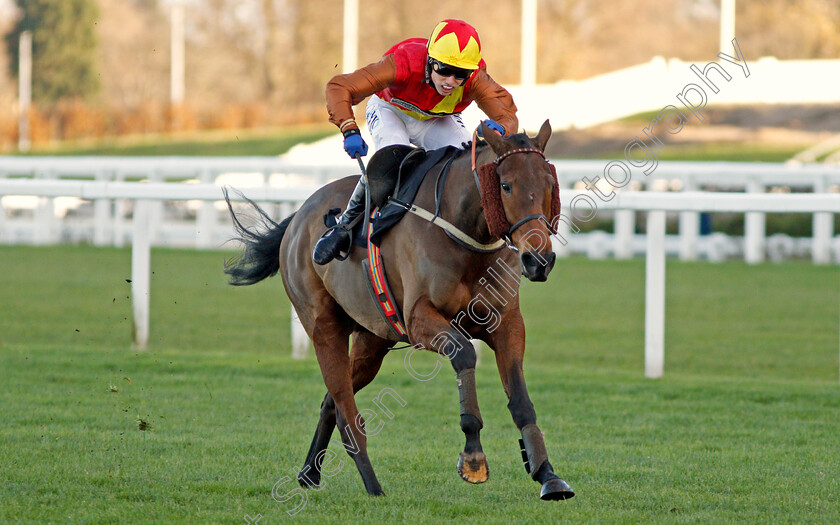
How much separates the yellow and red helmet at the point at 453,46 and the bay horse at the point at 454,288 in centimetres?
36

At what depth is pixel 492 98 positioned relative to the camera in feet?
14.7

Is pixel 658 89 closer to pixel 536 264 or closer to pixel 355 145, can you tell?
pixel 355 145

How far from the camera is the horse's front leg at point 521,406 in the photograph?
369cm

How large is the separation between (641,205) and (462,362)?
3.74 meters

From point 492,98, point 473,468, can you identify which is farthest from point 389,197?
point 473,468

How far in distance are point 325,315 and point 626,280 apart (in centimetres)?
1033

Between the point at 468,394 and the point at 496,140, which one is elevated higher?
the point at 496,140

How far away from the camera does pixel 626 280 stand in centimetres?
1472

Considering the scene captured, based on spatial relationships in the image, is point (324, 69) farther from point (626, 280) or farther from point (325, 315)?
point (325, 315)

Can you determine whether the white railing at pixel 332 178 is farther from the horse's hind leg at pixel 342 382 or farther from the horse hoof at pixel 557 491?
the horse hoof at pixel 557 491

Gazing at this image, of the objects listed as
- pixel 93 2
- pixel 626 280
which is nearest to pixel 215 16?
pixel 93 2

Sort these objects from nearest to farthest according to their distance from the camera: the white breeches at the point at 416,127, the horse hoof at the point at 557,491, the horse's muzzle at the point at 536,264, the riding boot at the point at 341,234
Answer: the horse's muzzle at the point at 536,264 → the horse hoof at the point at 557,491 → the riding boot at the point at 341,234 → the white breeches at the point at 416,127

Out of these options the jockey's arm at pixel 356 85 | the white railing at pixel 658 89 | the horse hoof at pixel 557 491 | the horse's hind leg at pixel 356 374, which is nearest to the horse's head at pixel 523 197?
the horse hoof at pixel 557 491

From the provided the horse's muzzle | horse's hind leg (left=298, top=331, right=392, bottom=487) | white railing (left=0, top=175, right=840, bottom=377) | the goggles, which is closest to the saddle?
the goggles
